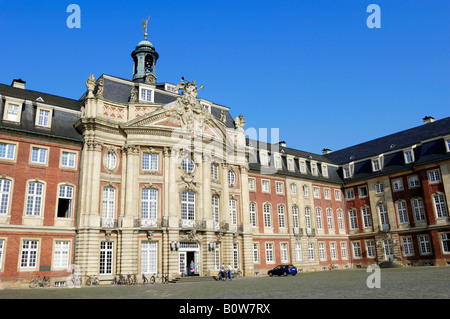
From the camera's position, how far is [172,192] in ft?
112

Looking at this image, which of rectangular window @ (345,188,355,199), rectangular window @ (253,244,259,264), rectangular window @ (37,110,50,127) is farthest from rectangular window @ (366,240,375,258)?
rectangular window @ (37,110,50,127)

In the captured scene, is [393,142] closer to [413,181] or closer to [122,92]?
[413,181]

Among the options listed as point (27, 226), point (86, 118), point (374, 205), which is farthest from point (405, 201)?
point (27, 226)

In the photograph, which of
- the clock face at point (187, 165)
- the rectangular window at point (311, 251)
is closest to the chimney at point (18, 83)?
the clock face at point (187, 165)

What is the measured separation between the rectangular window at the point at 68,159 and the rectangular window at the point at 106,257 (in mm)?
7414

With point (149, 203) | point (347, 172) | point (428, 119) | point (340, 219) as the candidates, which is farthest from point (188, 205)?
point (428, 119)

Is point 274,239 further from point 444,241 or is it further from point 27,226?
point 27,226

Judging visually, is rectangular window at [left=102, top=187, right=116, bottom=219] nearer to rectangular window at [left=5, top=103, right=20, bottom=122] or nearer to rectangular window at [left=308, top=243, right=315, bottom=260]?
rectangular window at [left=5, top=103, right=20, bottom=122]

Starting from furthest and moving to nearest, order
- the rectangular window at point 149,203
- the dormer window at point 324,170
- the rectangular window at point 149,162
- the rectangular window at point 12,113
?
the dormer window at point 324,170 → the rectangular window at point 149,162 → the rectangular window at point 149,203 → the rectangular window at point 12,113

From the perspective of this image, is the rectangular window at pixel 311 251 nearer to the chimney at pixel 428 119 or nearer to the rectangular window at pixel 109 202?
the chimney at pixel 428 119

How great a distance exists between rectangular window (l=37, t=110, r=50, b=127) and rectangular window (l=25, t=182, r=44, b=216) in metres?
5.32

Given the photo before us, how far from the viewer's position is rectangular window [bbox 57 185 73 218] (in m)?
31.6

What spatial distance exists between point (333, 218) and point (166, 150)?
30.0 meters

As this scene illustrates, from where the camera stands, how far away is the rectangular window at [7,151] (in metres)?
29.5
